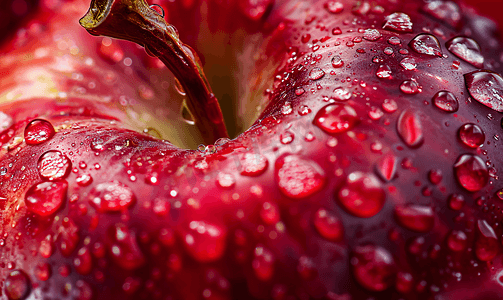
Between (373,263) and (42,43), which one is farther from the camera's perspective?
(42,43)

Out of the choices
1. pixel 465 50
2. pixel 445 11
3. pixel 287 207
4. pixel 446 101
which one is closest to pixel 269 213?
pixel 287 207

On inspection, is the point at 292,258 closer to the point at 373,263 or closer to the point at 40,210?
the point at 373,263

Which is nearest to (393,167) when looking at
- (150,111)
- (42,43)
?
(150,111)

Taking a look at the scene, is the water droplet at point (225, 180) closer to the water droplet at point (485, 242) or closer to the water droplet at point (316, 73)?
the water droplet at point (316, 73)

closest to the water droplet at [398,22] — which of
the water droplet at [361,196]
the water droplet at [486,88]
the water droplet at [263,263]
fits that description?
the water droplet at [486,88]

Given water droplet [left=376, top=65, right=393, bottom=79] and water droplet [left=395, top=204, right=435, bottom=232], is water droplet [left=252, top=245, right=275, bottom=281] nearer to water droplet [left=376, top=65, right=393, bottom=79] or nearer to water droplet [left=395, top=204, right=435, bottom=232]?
water droplet [left=395, top=204, right=435, bottom=232]

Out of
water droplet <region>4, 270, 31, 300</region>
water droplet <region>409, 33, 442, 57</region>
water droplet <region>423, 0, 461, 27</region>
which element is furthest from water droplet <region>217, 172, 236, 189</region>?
water droplet <region>423, 0, 461, 27</region>

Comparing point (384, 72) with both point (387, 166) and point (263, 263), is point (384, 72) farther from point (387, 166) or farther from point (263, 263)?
point (263, 263)
